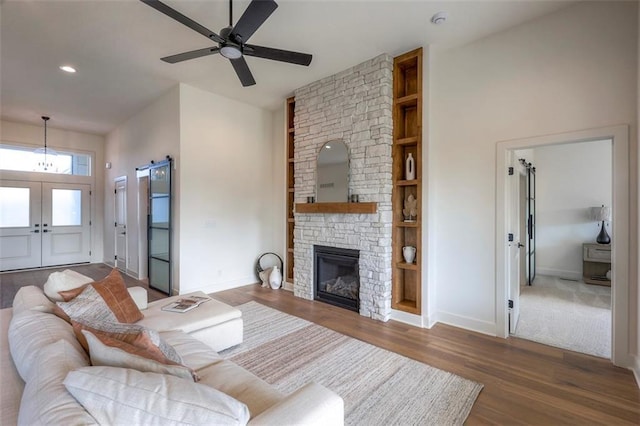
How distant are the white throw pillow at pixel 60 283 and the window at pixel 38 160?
20.6 feet

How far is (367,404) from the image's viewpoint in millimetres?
2068

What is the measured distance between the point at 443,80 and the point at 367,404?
3581 mm

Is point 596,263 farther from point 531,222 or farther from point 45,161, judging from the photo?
point 45,161

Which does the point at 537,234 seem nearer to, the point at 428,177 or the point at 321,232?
the point at 428,177

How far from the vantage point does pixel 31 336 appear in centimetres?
140

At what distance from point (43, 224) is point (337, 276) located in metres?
7.18

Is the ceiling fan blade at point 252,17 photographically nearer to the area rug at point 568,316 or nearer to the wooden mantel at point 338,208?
the wooden mantel at point 338,208

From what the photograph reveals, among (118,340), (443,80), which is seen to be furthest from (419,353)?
(443,80)

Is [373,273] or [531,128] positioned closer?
[531,128]

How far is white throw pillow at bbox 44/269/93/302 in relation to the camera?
83.0 inches

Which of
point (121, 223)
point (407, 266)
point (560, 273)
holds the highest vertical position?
point (121, 223)

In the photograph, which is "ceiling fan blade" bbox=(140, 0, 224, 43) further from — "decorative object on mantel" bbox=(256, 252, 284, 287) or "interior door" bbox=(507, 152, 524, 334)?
"decorative object on mantel" bbox=(256, 252, 284, 287)

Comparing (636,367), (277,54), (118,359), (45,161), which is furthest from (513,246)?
(45,161)

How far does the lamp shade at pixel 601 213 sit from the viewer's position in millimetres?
5212
